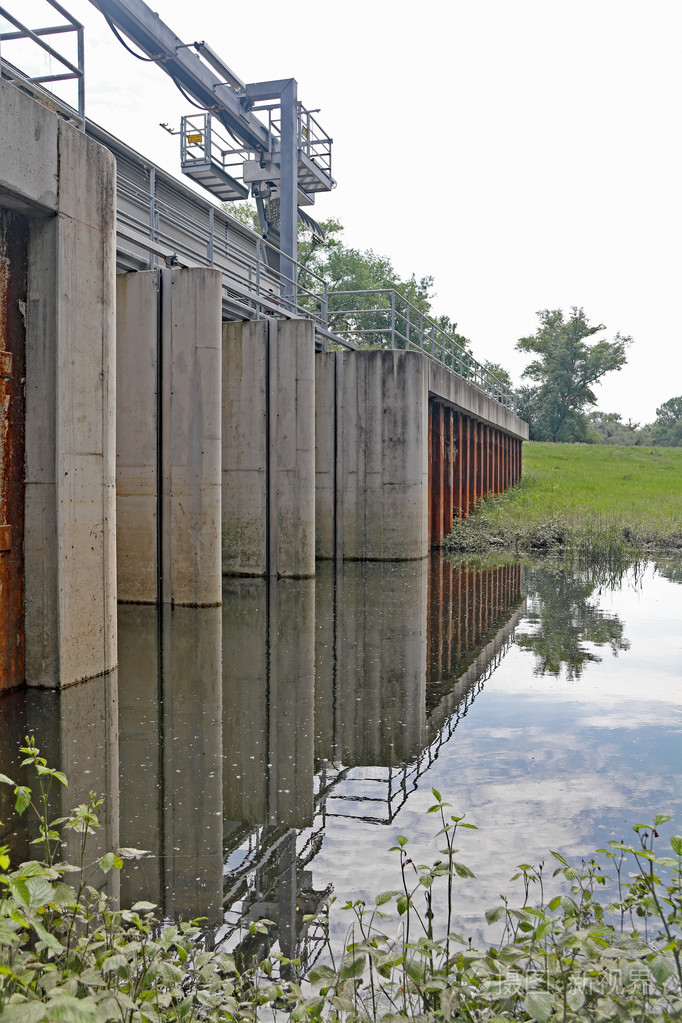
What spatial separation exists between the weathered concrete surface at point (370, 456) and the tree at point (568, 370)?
61.5 metres

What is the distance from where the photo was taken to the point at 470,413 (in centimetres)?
2652

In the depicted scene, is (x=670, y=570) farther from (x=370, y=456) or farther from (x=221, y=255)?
(x=221, y=255)

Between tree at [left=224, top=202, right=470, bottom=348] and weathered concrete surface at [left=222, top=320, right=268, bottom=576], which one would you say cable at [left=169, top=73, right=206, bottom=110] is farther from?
tree at [left=224, top=202, right=470, bottom=348]

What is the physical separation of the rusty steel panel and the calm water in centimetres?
51

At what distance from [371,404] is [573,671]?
37.0ft

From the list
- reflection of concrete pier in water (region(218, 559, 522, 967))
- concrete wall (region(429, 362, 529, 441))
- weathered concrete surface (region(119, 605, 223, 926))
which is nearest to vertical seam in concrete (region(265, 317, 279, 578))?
reflection of concrete pier in water (region(218, 559, 522, 967))

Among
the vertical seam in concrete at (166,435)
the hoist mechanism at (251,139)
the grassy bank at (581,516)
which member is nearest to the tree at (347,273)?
the grassy bank at (581,516)

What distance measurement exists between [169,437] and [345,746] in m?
7.07

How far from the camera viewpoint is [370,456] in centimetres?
1900

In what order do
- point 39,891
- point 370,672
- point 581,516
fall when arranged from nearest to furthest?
1. point 39,891
2. point 370,672
3. point 581,516

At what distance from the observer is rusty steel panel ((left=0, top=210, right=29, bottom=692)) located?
7363mm

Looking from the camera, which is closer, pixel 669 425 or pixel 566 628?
pixel 566 628

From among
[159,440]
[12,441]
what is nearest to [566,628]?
[159,440]

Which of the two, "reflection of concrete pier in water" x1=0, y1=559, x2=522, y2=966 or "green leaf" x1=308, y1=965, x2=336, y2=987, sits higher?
"green leaf" x1=308, y1=965, x2=336, y2=987
